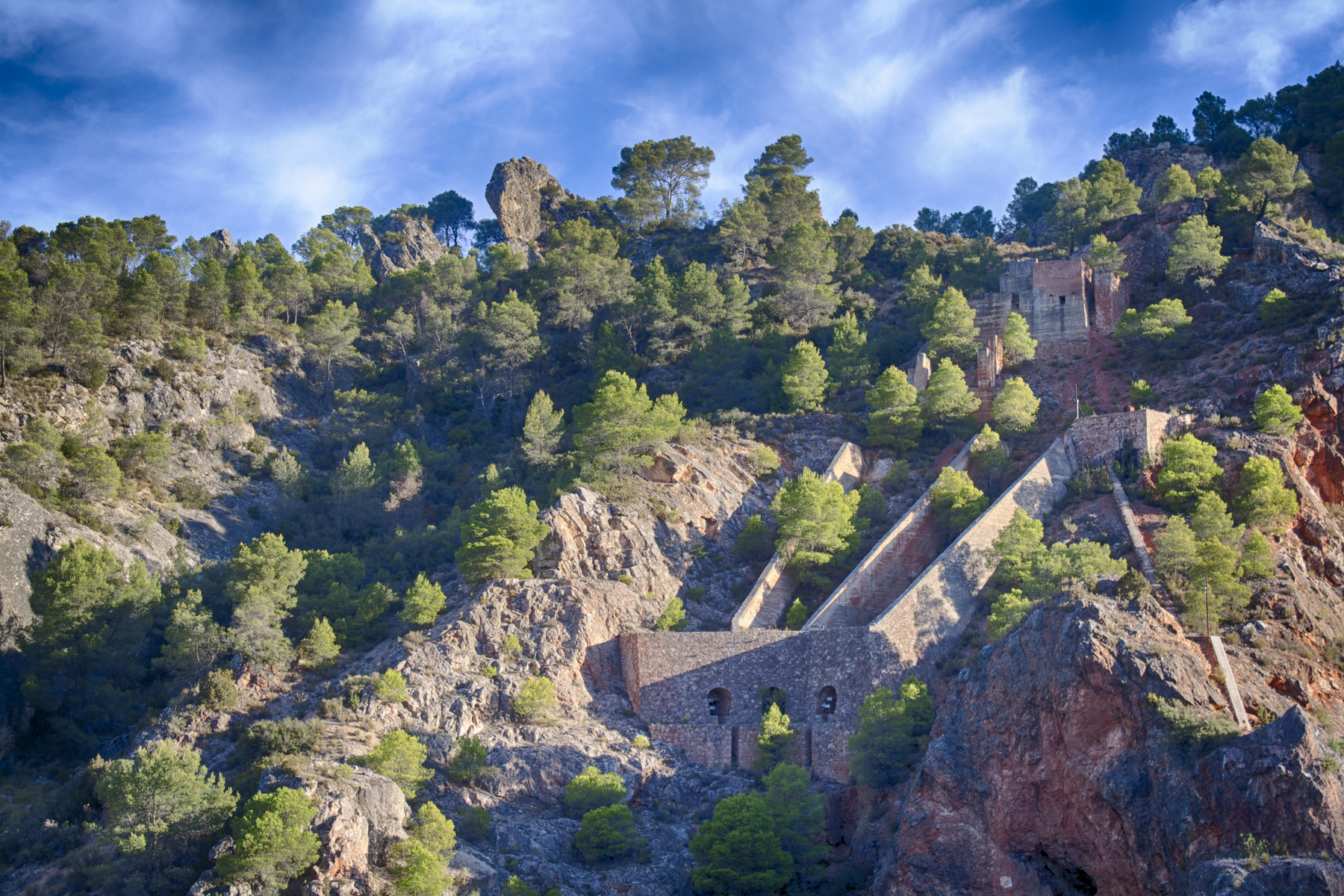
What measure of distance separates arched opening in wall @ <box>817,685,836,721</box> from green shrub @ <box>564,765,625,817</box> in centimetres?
760

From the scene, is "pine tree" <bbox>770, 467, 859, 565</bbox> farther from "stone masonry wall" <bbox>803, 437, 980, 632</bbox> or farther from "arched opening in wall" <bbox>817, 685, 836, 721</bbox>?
"arched opening in wall" <bbox>817, 685, 836, 721</bbox>

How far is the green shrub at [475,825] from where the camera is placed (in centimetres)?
3350

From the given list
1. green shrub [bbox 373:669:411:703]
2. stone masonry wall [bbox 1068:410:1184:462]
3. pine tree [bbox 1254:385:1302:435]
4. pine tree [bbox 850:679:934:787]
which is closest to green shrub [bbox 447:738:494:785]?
green shrub [bbox 373:669:411:703]

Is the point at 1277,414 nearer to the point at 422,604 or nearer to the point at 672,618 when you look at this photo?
the point at 672,618

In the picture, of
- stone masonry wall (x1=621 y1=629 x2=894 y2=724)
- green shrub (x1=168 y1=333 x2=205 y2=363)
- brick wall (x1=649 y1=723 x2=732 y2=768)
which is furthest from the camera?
green shrub (x1=168 y1=333 x2=205 y2=363)

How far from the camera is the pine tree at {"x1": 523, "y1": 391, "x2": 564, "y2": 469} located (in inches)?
2031

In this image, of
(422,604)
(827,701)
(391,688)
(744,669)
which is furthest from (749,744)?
(422,604)

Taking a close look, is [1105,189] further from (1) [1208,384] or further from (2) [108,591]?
(2) [108,591]

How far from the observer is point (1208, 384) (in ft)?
160

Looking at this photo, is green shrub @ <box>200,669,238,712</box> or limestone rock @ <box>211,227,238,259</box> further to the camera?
limestone rock @ <box>211,227,238,259</box>

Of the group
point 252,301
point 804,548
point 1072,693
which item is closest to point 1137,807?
point 1072,693

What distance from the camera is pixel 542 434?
52.2 metres

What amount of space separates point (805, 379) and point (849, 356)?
13.1 ft

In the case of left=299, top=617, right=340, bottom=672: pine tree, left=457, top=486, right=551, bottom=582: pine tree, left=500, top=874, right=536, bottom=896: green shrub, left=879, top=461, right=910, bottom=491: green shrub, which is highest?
left=879, top=461, right=910, bottom=491: green shrub
